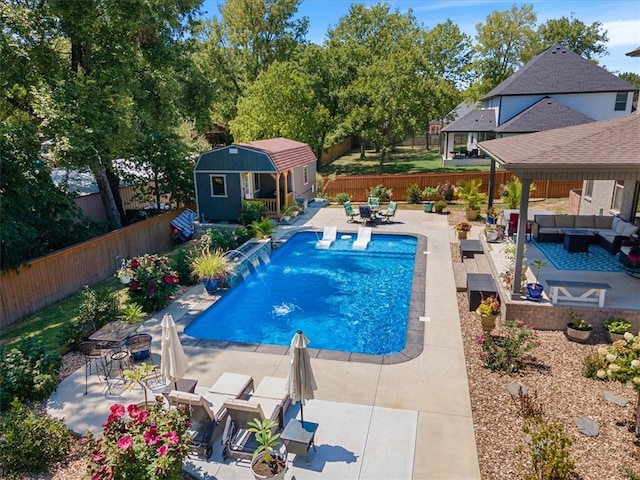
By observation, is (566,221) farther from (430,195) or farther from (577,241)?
(430,195)

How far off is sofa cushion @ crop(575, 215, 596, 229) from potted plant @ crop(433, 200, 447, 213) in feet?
24.2

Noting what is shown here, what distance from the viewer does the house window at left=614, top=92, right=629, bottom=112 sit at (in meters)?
30.6

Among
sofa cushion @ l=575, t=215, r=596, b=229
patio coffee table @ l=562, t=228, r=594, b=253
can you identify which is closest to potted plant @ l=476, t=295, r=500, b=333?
patio coffee table @ l=562, t=228, r=594, b=253

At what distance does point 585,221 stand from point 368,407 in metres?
11.8

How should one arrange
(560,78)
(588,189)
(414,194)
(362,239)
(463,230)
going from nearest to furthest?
1. (463,230)
2. (588,189)
3. (362,239)
4. (414,194)
5. (560,78)

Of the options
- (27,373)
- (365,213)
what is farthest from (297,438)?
(365,213)

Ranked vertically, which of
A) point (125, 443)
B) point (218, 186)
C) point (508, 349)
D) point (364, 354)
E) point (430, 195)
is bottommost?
point (364, 354)

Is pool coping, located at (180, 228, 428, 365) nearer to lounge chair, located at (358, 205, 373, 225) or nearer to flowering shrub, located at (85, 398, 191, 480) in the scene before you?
flowering shrub, located at (85, 398, 191, 480)

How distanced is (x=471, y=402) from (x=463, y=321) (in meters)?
3.28

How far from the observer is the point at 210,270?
12.2 meters

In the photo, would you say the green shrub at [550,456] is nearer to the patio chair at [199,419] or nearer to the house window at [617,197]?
the patio chair at [199,419]

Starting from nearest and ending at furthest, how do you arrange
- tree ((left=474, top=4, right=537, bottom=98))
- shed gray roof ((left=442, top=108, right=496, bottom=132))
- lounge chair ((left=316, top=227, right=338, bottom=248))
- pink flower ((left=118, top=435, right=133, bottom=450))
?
1. pink flower ((left=118, top=435, right=133, bottom=450))
2. lounge chair ((left=316, top=227, right=338, bottom=248))
3. shed gray roof ((left=442, top=108, right=496, bottom=132))
4. tree ((left=474, top=4, right=537, bottom=98))

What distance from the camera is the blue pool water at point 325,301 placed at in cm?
1056

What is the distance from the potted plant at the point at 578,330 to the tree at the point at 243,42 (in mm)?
35249
